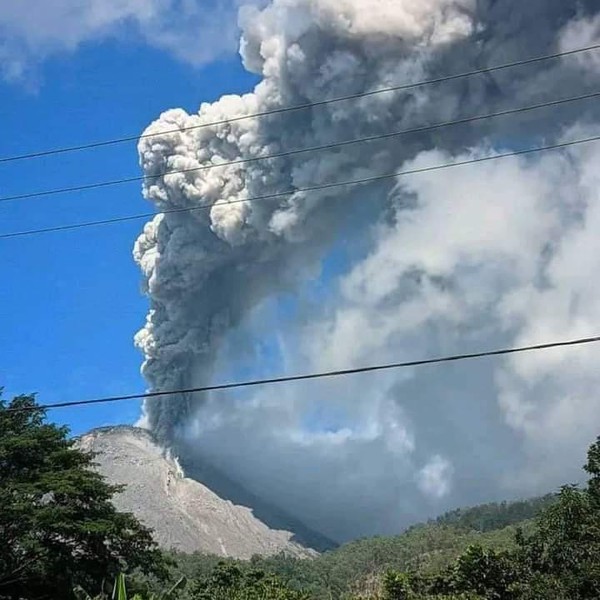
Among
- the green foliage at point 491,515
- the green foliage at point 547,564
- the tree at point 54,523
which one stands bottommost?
the green foliage at point 547,564

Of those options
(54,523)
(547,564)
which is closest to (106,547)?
(54,523)

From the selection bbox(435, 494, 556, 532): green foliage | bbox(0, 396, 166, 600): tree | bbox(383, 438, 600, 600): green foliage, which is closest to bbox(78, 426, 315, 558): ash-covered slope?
bbox(435, 494, 556, 532): green foliage

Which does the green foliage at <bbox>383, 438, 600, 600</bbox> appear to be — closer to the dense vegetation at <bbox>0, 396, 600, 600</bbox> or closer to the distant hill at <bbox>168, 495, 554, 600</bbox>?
the dense vegetation at <bbox>0, 396, 600, 600</bbox>

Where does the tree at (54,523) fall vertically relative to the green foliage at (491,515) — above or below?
below

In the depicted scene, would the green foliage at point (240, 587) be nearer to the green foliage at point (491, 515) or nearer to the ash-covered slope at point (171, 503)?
the green foliage at point (491, 515)

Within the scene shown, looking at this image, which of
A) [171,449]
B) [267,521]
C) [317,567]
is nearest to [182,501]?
[171,449]

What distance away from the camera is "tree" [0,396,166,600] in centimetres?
2447

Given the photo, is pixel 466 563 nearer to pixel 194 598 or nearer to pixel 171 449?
pixel 194 598

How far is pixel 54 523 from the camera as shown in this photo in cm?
2473

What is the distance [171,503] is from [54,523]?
4561 inches

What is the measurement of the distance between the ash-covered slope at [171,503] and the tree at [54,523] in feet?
318

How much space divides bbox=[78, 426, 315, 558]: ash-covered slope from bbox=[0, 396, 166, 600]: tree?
318 ft

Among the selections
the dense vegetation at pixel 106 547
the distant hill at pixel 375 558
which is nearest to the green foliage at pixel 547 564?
the dense vegetation at pixel 106 547

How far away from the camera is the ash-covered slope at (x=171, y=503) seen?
12862 centimetres
